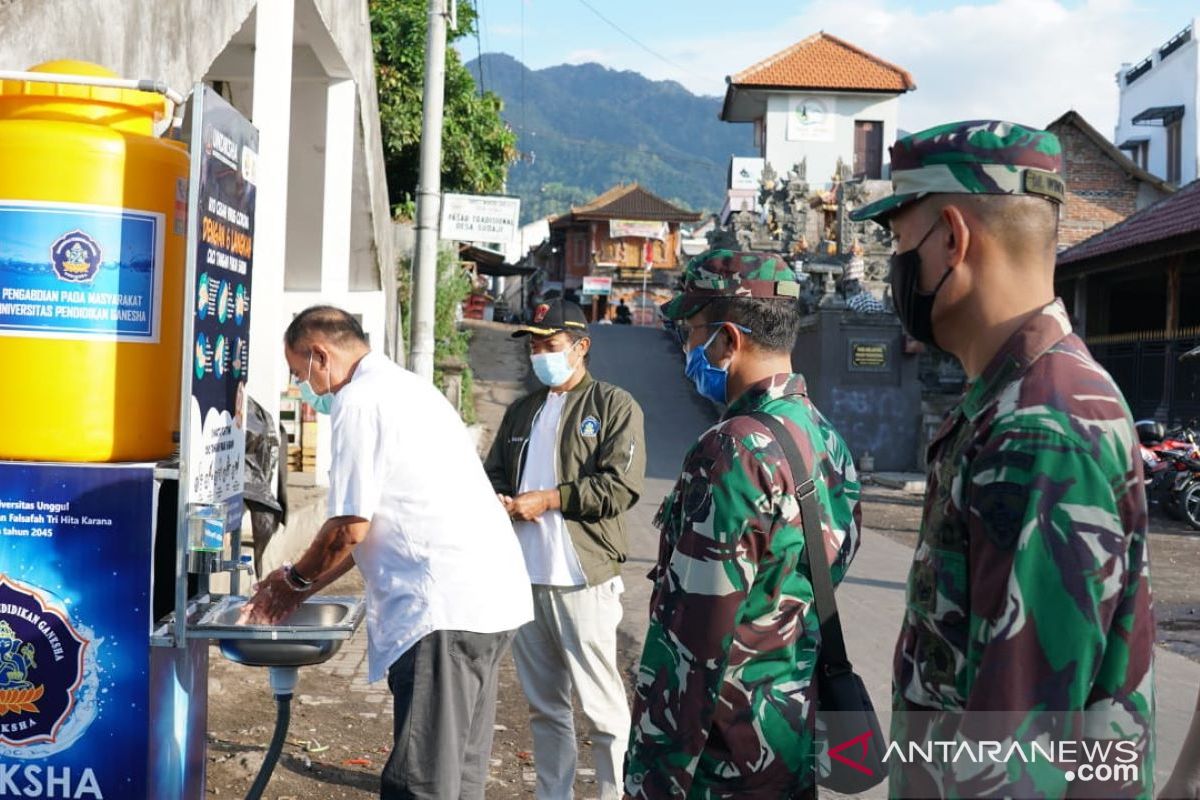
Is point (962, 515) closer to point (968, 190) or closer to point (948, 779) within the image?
point (948, 779)

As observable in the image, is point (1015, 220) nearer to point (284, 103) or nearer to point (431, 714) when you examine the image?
point (431, 714)

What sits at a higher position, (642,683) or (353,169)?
(353,169)

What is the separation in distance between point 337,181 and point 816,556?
851 cm

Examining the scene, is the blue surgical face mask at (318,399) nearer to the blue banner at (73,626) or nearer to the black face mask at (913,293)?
the blue banner at (73,626)

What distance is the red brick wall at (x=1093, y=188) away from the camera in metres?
36.4

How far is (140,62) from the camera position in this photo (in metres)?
4.77

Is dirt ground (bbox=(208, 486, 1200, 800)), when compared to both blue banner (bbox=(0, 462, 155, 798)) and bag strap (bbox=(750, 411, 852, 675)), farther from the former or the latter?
bag strap (bbox=(750, 411, 852, 675))

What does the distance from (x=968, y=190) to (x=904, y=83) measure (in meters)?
51.7

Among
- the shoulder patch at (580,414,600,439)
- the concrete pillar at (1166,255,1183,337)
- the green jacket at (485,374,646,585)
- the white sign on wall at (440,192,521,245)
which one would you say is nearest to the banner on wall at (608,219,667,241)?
the concrete pillar at (1166,255,1183,337)

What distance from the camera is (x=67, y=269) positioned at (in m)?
2.81

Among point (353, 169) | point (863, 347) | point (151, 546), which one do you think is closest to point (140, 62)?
point (151, 546)

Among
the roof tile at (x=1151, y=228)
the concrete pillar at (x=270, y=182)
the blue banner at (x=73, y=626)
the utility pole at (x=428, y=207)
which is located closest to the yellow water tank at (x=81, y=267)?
the blue banner at (x=73, y=626)

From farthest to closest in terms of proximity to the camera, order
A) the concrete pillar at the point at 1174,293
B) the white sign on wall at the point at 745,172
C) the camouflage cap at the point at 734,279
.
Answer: the white sign on wall at the point at 745,172 < the concrete pillar at the point at 1174,293 < the camouflage cap at the point at 734,279

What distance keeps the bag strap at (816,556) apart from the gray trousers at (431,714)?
1.30 meters
